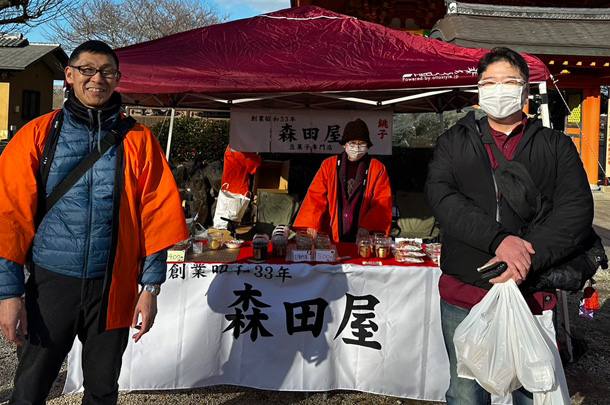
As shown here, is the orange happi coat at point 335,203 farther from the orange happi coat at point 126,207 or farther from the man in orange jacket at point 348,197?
the orange happi coat at point 126,207

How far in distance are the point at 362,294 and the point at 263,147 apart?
356 cm

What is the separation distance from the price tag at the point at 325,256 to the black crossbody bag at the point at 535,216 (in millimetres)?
1439

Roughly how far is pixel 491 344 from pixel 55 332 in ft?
4.93

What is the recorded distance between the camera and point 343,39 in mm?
4387

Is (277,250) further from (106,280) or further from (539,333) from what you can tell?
(539,333)

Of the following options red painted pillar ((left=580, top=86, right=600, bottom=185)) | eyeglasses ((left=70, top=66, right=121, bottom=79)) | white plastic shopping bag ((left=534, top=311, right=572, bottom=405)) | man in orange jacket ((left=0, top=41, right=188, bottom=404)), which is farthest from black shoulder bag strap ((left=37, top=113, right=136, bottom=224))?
red painted pillar ((left=580, top=86, right=600, bottom=185))

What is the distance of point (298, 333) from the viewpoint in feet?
9.48

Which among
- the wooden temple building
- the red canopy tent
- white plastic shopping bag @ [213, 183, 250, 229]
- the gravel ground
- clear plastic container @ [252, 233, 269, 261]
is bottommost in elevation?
the gravel ground

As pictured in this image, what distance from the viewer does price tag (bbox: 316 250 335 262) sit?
298 centimetres

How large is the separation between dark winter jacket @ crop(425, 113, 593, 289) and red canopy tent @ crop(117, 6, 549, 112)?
1.95 m

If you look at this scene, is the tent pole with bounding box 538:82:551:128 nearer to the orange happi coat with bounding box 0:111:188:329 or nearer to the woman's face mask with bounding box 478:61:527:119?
the woman's face mask with bounding box 478:61:527:119

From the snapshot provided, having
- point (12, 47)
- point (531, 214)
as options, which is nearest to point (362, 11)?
point (531, 214)

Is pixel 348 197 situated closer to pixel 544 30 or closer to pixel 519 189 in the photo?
pixel 519 189

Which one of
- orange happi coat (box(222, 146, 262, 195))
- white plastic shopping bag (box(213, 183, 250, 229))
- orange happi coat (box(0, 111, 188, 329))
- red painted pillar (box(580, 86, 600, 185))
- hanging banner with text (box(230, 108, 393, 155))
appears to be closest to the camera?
orange happi coat (box(0, 111, 188, 329))
